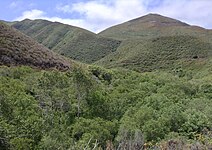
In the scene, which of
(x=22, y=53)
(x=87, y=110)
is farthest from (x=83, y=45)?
(x=87, y=110)

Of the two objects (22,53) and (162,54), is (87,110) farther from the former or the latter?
(162,54)

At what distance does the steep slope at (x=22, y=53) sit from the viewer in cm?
6738

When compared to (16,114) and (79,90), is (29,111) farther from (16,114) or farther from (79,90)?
(79,90)

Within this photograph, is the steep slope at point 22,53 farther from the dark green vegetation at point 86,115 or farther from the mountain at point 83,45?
the mountain at point 83,45

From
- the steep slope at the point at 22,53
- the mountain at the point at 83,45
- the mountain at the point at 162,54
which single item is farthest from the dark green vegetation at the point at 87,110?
the mountain at the point at 83,45

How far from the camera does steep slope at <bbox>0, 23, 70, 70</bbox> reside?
221ft

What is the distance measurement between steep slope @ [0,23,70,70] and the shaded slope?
132 feet

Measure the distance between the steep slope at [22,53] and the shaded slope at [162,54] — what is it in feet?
132

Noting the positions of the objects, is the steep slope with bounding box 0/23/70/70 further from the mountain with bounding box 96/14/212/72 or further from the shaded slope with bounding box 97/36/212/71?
the mountain with bounding box 96/14/212/72

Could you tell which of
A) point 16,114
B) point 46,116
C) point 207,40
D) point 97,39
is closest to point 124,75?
point 46,116

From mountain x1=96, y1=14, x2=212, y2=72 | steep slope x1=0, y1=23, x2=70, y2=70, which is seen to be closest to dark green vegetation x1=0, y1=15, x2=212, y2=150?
steep slope x1=0, y1=23, x2=70, y2=70

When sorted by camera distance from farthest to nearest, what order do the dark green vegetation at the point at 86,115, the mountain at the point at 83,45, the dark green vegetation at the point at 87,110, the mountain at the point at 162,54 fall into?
the mountain at the point at 83,45, the mountain at the point at 162,54, the dark green vegetation at the point at 86,115, the dark green vegetation at the point at 87,110

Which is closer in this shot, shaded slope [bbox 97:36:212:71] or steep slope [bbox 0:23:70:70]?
steep slope [bbox 0:23:70:70]

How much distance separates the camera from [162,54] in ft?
411
